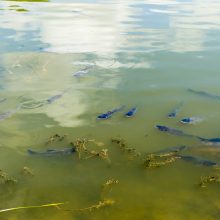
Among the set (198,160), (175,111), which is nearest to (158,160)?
(198,160)

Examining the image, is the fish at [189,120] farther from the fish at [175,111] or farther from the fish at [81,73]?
the fish at [81,73]

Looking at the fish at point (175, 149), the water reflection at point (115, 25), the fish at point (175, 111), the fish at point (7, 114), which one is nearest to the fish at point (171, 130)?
the fish at point (175, 149)

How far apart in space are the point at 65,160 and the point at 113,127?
1873 mm

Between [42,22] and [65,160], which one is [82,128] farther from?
[42,22]

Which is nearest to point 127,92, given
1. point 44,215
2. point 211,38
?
point 44,215

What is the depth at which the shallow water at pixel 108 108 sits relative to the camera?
6.44 metres

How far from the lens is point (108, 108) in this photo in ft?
33.4

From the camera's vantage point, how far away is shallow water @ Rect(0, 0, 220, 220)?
6.44 metres

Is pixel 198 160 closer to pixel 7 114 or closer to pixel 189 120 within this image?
pixel 189 120

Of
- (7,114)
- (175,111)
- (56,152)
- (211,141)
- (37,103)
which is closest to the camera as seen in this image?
(56,152)

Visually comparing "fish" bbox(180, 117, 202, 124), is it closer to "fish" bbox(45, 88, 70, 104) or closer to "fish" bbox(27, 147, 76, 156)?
"fish" bbox(27, 147, 76, 156)

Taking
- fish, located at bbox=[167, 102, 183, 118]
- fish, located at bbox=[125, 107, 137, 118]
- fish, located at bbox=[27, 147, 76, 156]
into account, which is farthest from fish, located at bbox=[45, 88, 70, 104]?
fish, located at bbox=[167, 102, 183, 118]

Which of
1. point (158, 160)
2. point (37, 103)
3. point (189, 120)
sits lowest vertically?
point (37, 103)

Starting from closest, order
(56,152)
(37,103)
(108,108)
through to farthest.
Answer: (56,152) < (108,108) < (37,103)
